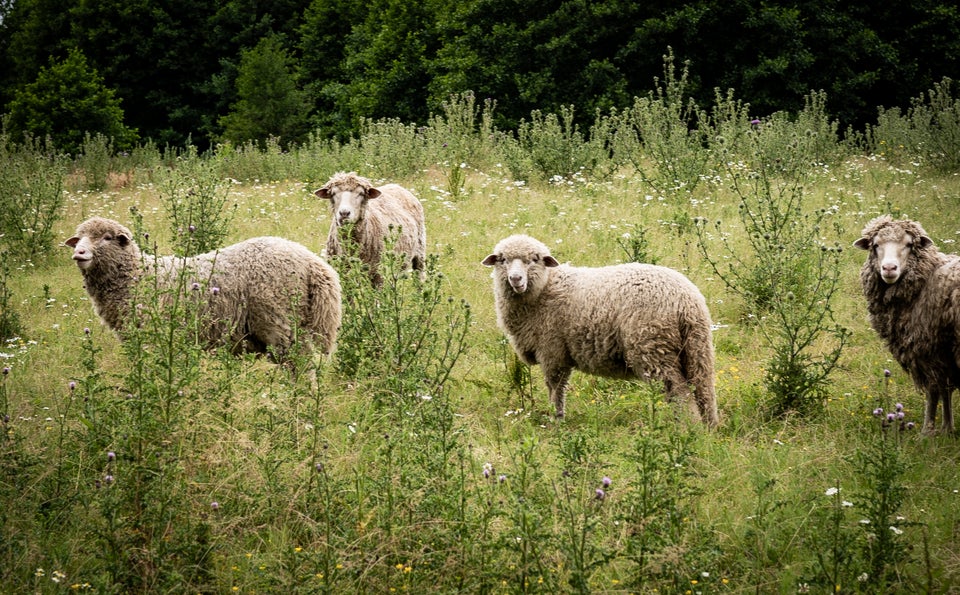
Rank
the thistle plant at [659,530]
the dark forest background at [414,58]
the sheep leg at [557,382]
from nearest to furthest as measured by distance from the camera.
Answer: the thistle plant at [659,530]
the sheep leg at [557,382]
the dark forest background at [414,58]

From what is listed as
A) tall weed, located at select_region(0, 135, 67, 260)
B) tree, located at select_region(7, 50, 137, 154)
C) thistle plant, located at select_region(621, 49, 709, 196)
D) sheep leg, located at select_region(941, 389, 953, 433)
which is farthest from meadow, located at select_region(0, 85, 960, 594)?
tree, located at select_region(7, 50, 137, 154)

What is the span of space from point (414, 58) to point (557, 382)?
23668 mm

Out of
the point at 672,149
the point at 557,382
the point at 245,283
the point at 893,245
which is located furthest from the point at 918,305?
the point at 672,149

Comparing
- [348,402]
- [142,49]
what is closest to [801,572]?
[348,402]

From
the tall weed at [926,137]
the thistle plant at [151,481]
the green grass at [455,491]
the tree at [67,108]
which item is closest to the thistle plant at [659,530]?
the green grass at [455,491]

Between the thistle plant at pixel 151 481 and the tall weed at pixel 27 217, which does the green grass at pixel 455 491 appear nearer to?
the thistle plant at pixel 151 481

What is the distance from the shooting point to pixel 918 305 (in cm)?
544

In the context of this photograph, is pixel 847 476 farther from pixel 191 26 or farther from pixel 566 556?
pixel 191 26

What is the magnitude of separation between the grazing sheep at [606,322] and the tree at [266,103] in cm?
2440

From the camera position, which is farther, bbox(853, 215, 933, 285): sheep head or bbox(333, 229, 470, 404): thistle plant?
bbox(853, 215, 933, 285): sheep head

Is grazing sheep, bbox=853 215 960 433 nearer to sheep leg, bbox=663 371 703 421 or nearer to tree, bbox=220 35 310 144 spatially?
sheep leg, bbox=663 371 703 421

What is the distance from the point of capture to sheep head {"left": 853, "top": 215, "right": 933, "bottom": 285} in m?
5.41

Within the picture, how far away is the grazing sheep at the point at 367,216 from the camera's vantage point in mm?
7930

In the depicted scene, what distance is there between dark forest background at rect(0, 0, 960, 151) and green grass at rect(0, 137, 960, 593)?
1393cm
